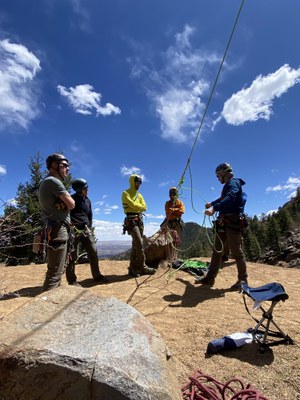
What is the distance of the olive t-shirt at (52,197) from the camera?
4621 millimetres

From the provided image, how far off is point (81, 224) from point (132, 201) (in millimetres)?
1395

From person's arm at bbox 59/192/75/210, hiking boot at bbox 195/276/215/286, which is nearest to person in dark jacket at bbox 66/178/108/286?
person's arm at bbox 59/192/75/210

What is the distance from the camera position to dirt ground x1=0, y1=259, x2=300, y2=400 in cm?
316

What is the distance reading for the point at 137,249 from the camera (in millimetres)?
7477

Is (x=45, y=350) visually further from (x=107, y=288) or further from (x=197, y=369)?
(x=107, y=288)

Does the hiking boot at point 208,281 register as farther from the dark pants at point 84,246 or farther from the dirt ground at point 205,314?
the dark pants at point 84,246

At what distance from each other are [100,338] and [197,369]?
154 centimetres

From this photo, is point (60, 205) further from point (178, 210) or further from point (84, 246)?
point (178, 210)

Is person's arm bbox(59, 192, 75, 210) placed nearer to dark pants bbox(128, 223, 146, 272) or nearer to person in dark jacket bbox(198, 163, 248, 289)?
dark pants bbox(128, 223, 146, 272)

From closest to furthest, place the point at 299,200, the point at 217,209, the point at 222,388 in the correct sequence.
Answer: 1. the point at 222,388
2. the point at 217,209
3. the point at 299,200

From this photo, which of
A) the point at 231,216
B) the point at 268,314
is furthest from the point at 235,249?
the point at 268,314

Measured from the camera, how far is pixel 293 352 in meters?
3.53

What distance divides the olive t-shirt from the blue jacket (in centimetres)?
320

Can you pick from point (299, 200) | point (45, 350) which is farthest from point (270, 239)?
point (45, 350)
